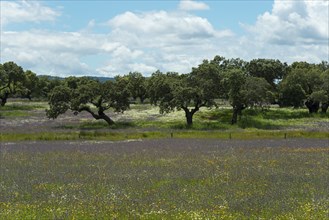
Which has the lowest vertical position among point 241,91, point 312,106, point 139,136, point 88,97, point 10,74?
point 139,136

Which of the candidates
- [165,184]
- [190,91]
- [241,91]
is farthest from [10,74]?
[165,184]

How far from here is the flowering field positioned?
15.3 meters

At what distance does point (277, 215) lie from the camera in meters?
14.8

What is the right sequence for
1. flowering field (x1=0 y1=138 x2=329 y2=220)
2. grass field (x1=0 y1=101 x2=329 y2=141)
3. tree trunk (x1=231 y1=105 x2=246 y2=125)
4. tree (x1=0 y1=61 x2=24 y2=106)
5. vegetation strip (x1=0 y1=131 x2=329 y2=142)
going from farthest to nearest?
1. tree (x1=0 y1=61 x2=24 y2=106)
2. tree trunk (x1=231 y1=105 x2=246 y2=125)
3. grass field (x1=0 y1=101 x2=329 y2=141)
4. vegetation strip (x1=0 y1=131 x2=329 y2=142)
5. flowering field (x1=0 y1=138 x2=329 y2=220)

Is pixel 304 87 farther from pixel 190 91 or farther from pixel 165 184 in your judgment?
pixel 165 184

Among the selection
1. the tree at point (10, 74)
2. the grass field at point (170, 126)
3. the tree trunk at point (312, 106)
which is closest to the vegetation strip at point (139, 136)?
the grass field at point (170, 126)

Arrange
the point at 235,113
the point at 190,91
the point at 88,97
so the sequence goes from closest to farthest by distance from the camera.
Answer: the point at 190,91 < the point at 88,97 < the point at 235,113

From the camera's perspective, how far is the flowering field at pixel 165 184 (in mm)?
15328

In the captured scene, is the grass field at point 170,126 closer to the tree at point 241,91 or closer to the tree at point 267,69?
the tree at point 241,91

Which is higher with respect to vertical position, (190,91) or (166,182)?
(190,91)

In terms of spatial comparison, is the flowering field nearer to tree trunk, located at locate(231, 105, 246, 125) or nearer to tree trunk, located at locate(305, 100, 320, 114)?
tree trunk, located at locate(231, 105, 246, 125)

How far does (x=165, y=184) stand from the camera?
2128cm

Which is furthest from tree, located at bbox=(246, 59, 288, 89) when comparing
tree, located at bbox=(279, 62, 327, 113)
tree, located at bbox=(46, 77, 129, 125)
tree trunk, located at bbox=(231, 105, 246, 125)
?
tree, located at bbox=(46, 77, 129, 125)

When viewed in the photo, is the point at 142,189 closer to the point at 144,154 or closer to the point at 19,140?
the point at 144,154
